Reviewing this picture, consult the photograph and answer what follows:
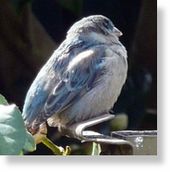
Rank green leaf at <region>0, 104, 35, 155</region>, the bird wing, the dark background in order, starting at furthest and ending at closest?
1. the dark background
2. the bird wing
3. green leaf at <region>0, 104, 35, 155</region>

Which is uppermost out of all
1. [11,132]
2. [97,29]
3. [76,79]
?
[97,29]

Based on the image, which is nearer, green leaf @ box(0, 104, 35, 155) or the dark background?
green leaf @ box(0, 104, 35, 155)

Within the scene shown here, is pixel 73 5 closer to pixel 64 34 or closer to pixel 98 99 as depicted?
pixel 64 34

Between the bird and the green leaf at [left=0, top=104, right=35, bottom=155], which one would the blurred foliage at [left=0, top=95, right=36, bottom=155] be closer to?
the green leaf at [left=0, top=104, right=35, bottom=155]

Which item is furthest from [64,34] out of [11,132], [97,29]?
[11,132]

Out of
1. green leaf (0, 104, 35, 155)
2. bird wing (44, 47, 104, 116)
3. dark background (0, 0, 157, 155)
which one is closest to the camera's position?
green leaf (0, 104, 35, 155)

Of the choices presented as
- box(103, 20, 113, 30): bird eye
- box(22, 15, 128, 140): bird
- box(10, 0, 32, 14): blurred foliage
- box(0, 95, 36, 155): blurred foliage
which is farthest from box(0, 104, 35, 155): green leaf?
box(10, 0, 32, 14): blurred foliage

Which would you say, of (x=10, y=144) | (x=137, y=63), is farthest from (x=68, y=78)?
(x=10, y=144)
